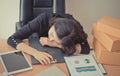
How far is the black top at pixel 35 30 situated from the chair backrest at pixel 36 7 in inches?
8.4

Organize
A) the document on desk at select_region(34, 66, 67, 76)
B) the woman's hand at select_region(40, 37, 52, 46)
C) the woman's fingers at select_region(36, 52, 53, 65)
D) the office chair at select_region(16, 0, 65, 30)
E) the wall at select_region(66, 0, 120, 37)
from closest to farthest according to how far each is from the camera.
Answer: the document on desk at select_region(34, 66, 67, 76) → the woman's fingers at select_region(36, 52, 53, 65) → the woman's hand at select_region(40, 37, 52, 46) → the office chair at select_region(16, 0, 65, 30) → the wall at select_region(66, 0, 120, 37)

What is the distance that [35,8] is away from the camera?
1793 millimetres

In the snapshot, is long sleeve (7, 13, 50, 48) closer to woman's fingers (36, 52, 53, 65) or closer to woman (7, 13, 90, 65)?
woman (7, 13, 90, 65)

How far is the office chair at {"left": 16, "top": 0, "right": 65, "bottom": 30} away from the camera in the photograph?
1707mm

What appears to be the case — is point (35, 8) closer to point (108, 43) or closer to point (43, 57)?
point (43, 57)

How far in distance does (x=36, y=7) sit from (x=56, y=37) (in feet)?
1.80

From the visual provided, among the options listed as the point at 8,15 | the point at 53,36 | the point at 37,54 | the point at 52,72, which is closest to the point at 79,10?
the point at 8,15

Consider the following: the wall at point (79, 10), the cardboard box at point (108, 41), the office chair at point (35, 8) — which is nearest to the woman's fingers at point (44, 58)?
the cardboard box at point (108, 41)

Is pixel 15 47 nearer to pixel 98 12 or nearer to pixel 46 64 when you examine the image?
pixel 46 64

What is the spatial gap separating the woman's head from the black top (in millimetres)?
90

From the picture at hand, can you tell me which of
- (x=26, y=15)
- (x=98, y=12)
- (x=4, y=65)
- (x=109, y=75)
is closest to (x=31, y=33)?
(x=26, y=15)

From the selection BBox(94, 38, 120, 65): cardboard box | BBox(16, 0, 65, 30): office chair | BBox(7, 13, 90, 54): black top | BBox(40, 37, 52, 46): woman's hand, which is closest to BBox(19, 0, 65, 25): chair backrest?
BBox(16, 0, 65, 30): office chair

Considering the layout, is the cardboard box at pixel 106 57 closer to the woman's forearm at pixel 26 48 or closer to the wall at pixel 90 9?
Answer: the woman's forearm at pixel 26 48

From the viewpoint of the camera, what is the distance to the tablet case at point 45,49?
4.31 feet
